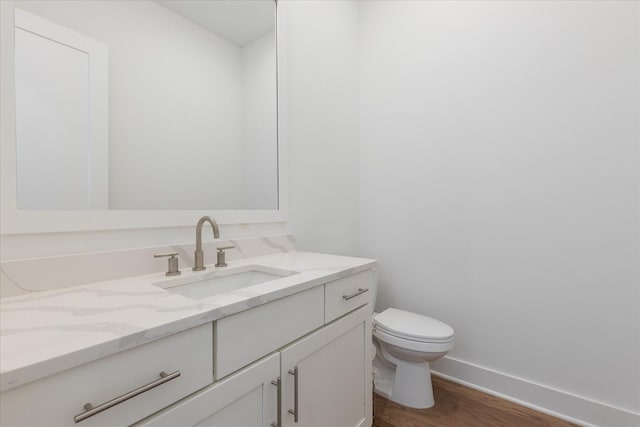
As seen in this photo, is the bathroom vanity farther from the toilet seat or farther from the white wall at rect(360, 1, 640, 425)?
the white wall at rect(360, 1, 640, 425)

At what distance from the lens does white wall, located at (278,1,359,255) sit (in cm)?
166

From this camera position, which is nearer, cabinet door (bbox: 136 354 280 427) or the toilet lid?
cabinet door (bbox: 136 354 280 427)

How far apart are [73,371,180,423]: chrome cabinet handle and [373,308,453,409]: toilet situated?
3.93 ft

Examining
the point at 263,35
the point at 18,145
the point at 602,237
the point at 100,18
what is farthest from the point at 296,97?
the point at 602,237

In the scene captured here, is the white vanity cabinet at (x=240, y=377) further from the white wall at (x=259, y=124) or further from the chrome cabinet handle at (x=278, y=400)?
the white wall at (x=259, y=124)

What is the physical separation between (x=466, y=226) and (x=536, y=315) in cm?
57

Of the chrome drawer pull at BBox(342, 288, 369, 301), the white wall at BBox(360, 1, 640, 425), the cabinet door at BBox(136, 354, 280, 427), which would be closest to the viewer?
the cabinet door at BBox(136, 354, 280, 427)

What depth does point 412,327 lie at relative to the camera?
1553mm

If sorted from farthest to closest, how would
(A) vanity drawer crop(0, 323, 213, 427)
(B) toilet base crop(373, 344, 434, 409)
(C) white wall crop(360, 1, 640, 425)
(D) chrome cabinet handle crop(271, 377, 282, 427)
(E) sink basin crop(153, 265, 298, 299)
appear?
(B) toilet base crop(373, 344, 434, 409) < (C) white wall crop(360, 1, 640, 425) < (E) sink basin crop(153, 265, 298, 299) < (D) chrome cabinet handle crop(271, 377, 282, 427) < (A) vanity drawer crop(0, 323, 213, 427)

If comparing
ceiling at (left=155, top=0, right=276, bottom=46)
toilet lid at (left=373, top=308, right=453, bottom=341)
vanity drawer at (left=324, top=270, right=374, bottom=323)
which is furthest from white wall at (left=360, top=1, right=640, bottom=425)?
ceiling at (left=155, top=0, right=276, bottom=46)

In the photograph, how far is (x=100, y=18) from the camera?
99 centimetres

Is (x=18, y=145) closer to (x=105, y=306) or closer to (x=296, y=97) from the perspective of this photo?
(x=105, y=306)

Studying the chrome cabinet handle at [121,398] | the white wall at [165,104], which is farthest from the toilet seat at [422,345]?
the chrome cabinet handle at [121,398]

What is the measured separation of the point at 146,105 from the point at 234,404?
3.41 ft
